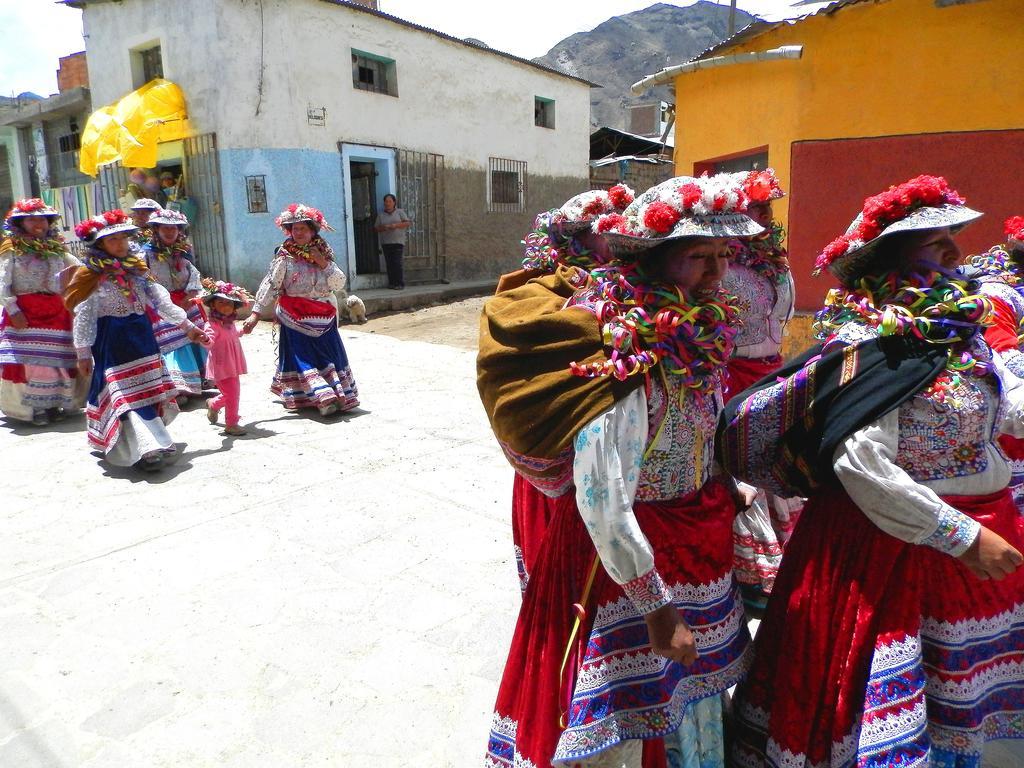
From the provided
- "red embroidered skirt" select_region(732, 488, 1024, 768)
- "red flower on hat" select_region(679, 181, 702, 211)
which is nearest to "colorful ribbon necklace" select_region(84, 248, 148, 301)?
"red flower on hat" select_region(679, 181, 702, 211)

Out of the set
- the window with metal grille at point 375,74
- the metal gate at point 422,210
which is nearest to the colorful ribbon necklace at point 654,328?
the window with metal grille at point 375,74

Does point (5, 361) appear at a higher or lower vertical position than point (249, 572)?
higher

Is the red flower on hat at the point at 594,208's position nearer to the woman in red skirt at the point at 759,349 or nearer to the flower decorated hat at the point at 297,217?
the woman in red skirt at the point at 759,349

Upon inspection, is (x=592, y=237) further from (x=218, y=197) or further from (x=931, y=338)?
(x=218, y=197)

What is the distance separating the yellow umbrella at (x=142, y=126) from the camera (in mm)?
12961

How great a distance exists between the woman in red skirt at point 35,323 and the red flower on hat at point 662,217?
632 cm

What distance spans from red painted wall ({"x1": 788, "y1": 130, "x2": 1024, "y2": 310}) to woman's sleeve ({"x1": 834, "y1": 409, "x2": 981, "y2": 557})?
5709 mm

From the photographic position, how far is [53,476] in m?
5.52

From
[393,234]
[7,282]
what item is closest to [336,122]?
[393,234]

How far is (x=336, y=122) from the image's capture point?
13.5m

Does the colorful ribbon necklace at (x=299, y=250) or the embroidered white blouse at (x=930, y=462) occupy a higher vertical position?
the colorful ribbon necklace at (x=299, y=250)

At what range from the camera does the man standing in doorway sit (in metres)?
14.0

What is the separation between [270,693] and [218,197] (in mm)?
11574

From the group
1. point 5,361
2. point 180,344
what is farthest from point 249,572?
point 5,361
